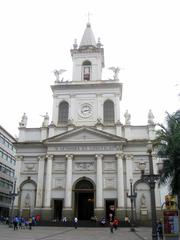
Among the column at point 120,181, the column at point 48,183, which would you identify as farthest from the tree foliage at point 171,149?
the column at point 48,183

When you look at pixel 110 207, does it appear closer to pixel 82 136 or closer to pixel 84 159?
pixel 84 159

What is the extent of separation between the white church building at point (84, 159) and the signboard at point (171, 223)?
75.9ft

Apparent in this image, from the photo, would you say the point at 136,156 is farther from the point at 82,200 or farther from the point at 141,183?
the point at 82,200

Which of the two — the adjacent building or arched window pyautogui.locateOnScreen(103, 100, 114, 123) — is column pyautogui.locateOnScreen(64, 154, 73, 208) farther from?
the adjacent building

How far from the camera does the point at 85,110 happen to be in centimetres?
4672

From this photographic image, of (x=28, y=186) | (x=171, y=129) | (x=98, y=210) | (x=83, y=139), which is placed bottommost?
(x=98, y=210)

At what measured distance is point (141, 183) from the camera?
41469 mm

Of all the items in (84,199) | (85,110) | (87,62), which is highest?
(87,62)

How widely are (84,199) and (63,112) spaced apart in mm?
13531

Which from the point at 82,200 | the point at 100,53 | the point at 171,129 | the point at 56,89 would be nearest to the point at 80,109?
the point at 56,89

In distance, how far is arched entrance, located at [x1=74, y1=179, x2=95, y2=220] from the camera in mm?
41669

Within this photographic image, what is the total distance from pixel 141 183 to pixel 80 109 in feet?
47.1

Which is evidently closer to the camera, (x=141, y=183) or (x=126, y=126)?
(x=141, y=183)

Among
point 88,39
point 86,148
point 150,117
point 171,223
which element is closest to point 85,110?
point 86,148
